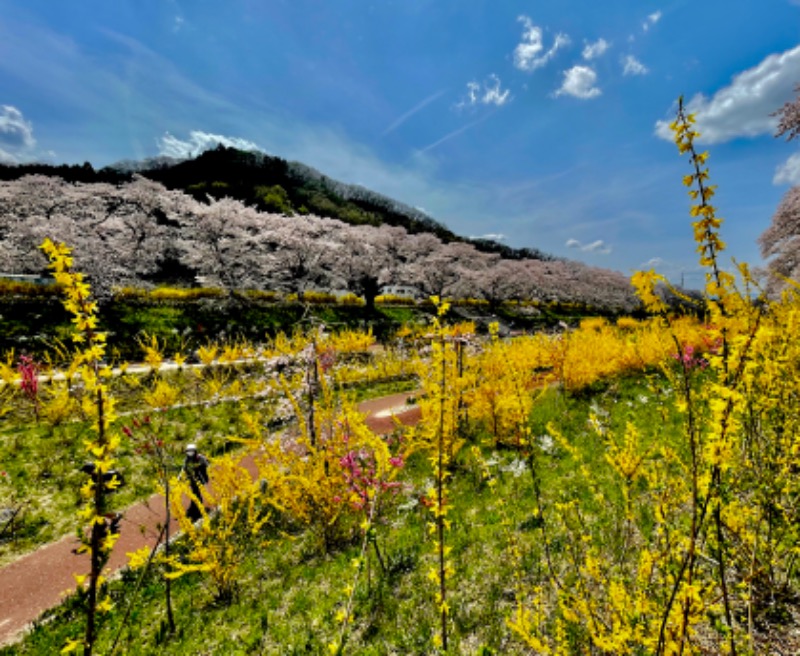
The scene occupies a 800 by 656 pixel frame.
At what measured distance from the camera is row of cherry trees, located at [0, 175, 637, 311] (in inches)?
906

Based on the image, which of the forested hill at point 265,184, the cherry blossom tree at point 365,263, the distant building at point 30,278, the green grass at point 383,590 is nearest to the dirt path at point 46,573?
the green grass at point 383,590

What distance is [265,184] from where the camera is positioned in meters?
69.8

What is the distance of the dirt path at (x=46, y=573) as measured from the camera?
207 inches

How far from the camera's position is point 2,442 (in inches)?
368

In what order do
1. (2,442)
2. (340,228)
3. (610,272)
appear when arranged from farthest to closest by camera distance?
(610,272)
(340,228)
(2,442)

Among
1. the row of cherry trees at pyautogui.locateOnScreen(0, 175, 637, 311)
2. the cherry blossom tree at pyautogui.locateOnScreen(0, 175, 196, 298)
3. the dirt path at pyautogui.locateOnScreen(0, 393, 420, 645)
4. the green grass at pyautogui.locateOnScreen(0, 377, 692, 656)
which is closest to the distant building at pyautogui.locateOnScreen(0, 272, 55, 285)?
the cherry blossom tree at pyautogui.locateOnScreen(0, 175, 196, 298)

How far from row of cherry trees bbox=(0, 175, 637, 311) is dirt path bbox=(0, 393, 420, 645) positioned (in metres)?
16.3

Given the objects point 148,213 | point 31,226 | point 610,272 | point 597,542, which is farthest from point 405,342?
point 610,272

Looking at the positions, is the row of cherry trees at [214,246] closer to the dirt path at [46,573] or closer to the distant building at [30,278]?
the distant building at [30,278]

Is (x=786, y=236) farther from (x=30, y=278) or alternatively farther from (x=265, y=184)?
(x=265, y=184)

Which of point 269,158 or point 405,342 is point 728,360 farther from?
point 269,158

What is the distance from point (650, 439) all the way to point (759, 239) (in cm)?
1428

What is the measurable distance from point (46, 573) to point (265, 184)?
72280 millimetres

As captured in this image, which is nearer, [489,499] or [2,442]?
[489,499]
